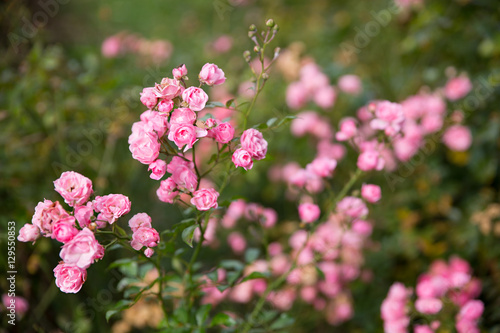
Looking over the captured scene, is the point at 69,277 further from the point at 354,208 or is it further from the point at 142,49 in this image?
the point at 142,49

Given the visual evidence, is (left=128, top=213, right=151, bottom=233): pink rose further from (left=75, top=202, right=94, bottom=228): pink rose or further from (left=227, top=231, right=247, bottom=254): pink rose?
(left=227, top=231, right=247, bottom=254): pink rose

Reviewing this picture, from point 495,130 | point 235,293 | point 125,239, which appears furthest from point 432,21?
point 125,239

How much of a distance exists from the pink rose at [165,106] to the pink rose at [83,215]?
225 mm

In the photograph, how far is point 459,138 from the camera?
2008mm

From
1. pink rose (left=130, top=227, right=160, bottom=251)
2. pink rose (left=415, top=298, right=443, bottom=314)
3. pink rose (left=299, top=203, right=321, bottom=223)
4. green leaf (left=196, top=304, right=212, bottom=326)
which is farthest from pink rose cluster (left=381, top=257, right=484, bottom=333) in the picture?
pink rose (left=130, top=227, right=160, bottom=251)

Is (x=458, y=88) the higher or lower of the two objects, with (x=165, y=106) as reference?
higher

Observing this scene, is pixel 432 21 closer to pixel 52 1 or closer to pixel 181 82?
pixel 181 82

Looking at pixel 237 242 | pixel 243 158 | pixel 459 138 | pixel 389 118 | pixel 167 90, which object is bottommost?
pixel 243 158

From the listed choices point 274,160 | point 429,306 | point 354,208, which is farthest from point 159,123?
point 429,306

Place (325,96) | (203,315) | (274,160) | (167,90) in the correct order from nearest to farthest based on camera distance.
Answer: (167,90)
(203,315)
(274,160)
(325,96)

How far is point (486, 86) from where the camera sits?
1947 millimetres

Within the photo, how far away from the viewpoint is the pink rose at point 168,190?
34.6 inches

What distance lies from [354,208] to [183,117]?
2.31ft

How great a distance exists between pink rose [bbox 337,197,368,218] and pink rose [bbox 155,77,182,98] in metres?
0.71
